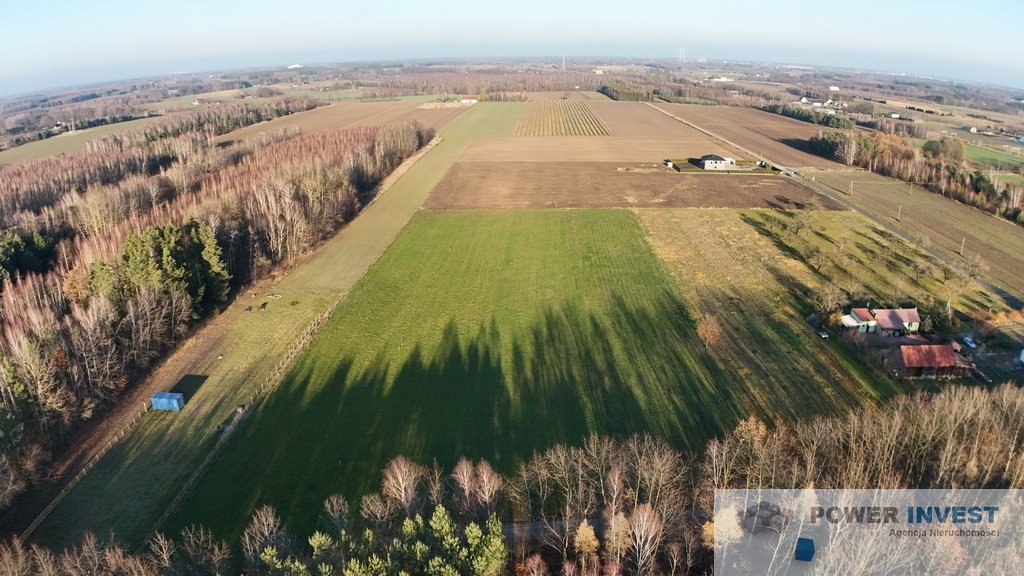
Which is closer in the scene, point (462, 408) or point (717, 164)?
point (462, 408)

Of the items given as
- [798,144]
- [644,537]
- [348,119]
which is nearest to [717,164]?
[798,144]

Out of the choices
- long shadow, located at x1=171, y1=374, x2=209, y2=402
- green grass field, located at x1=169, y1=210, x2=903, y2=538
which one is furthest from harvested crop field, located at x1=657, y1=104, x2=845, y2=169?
long shadow, located at x1=171, y1=374, x2=209, y2=402

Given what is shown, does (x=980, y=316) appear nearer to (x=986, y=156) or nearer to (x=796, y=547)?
(x=796, y=547)

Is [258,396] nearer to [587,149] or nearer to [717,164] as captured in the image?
[717,164]

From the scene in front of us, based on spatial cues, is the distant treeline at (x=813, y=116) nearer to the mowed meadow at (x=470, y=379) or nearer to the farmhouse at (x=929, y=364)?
the mowed meadow at (x=470, y=379)

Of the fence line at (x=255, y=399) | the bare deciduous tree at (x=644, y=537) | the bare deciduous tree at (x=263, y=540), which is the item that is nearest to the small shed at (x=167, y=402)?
the fence line at (x=255, y=399)
